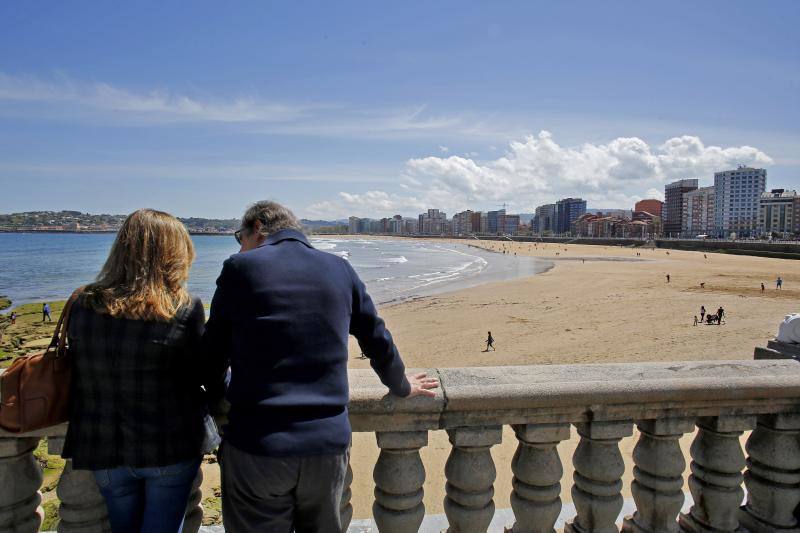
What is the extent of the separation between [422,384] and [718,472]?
1.48 meters

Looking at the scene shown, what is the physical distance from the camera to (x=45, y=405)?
1.85 meters

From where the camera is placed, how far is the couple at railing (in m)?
1.73

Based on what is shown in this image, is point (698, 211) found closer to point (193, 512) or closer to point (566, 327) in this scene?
point (566, 327)

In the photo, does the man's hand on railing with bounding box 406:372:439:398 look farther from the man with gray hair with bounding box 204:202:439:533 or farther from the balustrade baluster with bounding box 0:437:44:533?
the balustrade baluster with bounding box 0:437:44:533

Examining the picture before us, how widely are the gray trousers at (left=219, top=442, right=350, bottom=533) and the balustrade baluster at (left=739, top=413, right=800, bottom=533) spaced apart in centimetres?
199

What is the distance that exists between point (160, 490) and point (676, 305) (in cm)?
3097

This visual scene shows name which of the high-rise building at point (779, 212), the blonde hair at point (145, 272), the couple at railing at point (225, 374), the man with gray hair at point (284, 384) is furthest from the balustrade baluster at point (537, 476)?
the high-rise building at point (779, 212)

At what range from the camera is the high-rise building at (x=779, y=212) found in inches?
4781

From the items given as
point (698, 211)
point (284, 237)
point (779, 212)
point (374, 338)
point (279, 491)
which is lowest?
point (279, 491)

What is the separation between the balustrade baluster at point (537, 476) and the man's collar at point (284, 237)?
1.26 m

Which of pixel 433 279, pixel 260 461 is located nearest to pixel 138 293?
pixel 260 461

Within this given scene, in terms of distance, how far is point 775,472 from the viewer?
2.42 metres

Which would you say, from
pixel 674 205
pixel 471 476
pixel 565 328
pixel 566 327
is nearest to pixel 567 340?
pixel 565 328

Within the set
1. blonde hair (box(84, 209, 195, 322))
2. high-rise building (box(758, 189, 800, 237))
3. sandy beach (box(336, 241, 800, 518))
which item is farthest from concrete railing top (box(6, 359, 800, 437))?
high-rise building (box(758, 189, 800, 237))
